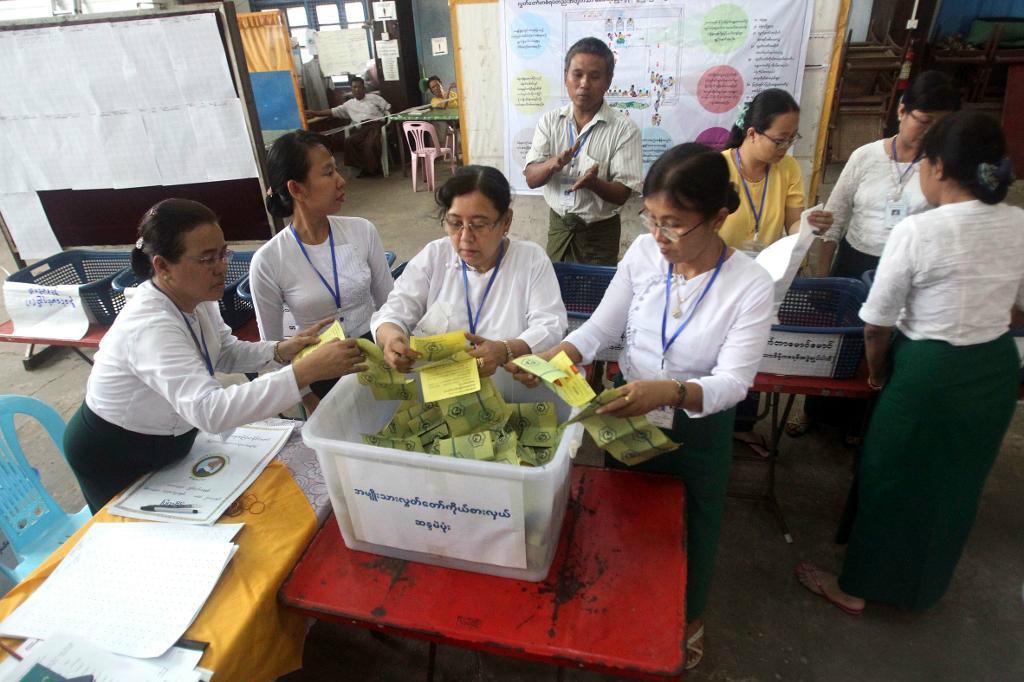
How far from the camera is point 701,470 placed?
1.51 meters

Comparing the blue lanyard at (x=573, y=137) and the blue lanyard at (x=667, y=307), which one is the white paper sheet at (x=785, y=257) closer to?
the blue lanyard at (x=667, y=307)

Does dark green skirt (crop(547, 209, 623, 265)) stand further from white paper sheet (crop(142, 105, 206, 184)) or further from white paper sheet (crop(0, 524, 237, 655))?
white paper sheet (crop(0, 524, 237, 655))

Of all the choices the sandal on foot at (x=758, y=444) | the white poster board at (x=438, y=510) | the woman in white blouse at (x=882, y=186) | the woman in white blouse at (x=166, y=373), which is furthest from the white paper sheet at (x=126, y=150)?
the sandal on foot at (x=758, y=444)

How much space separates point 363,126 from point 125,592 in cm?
857

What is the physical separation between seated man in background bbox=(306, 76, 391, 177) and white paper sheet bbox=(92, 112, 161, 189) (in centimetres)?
572

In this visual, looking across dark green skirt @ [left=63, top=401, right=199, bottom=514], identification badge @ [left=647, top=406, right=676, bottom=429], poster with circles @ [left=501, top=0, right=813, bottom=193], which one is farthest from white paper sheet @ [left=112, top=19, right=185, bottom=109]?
identification badge @ [left=647, top=406, right=676, bottom=429]

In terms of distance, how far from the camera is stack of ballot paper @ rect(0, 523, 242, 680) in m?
1.07

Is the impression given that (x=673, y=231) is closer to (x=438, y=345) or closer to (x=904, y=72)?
(x=438, y=345)

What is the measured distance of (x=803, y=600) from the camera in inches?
83.6

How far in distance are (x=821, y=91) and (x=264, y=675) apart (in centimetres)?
403

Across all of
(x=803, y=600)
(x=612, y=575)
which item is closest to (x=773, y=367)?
(x=803, y=600)

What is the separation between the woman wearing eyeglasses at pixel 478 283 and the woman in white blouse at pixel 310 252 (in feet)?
1.27

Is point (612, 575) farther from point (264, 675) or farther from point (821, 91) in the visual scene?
point (821, 91)

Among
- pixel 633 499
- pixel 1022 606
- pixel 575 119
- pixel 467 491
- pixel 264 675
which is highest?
pixel 575 119
